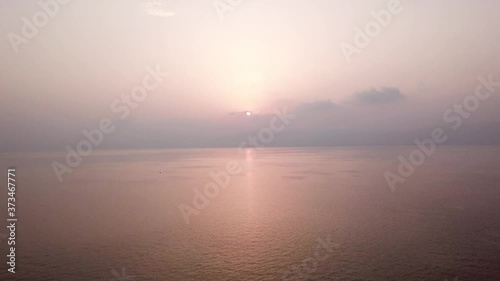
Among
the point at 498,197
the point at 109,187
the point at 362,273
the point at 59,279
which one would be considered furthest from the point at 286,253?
the point at 109,187

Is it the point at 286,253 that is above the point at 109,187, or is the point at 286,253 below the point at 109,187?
below

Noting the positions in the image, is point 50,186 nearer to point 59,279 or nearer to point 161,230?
point 161,230

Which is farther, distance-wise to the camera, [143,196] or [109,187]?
[109,187]

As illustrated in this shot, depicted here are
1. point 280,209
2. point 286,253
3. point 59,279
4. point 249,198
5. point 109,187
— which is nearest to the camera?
point 59,279

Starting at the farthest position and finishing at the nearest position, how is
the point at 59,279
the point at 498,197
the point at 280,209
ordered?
the point at 498,197
the point at 280,209
the point at 59,279

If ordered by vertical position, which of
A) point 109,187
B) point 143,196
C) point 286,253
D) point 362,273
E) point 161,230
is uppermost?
point 109,187

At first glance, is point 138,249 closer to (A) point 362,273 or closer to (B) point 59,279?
(B) point 59,279

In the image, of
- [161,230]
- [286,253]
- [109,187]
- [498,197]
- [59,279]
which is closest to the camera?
[59,279]

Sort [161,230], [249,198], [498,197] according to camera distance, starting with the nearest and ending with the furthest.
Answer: [161,230] < [498,197] < [249,198]

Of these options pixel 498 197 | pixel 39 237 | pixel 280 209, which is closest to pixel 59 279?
pixel 39 237
